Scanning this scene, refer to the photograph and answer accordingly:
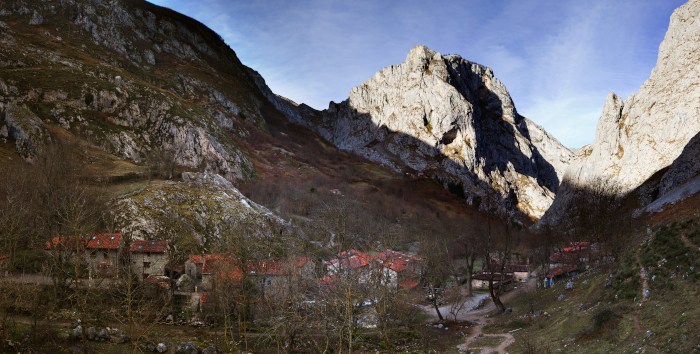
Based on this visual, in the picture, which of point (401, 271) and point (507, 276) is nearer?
point (401, 271)

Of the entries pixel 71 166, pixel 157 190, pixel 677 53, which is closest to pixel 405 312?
pixel 157 190

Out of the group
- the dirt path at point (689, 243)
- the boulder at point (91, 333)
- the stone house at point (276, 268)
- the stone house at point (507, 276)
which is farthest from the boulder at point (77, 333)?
the stone house at point (507, 276)

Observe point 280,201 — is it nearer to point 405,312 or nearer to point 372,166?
point 405,312

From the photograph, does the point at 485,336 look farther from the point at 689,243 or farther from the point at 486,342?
the point at 689,243

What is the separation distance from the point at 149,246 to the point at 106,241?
519cm

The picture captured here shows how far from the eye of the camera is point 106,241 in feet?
139

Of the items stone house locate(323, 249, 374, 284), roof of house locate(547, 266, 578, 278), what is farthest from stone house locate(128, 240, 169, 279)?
roof of house locate(547, 266, 578, 278)

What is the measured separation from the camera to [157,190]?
59.2 meters

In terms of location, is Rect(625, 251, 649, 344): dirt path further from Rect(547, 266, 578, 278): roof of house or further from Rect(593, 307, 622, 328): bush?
Rect(547, 266, 578, 278): roof of house

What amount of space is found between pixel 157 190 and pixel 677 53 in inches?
5100

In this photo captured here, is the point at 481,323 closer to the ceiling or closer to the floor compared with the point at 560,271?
closer to the floor

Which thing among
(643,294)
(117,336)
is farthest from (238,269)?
(643,294)

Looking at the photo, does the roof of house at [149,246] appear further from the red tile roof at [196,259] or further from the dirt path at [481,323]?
the dirt path at [481,323]

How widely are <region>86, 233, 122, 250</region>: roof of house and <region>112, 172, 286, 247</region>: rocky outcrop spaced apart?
5.90 metres
